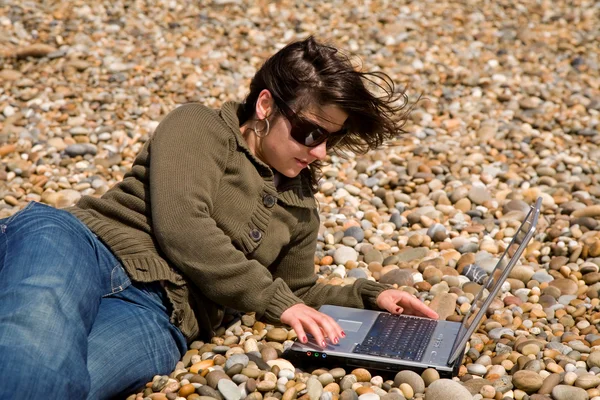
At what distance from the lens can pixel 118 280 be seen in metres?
2.87

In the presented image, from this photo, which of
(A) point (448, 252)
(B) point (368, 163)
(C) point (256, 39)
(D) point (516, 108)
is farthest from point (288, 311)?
(C) point (256, 39)

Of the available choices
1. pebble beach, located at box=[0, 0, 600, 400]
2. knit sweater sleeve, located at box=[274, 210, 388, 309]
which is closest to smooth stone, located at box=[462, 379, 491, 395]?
pebble beach, located at box=[0, 0, 600, 400]

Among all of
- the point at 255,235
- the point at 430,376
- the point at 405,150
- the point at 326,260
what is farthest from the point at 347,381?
the point at 405,150

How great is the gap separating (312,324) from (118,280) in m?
0.71

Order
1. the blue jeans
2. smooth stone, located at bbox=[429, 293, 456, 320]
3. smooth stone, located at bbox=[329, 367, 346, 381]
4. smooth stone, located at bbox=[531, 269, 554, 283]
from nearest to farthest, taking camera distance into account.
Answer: the blue jeans < smooth stone, located at bbox=[329, 367, 346, 381] < smooth stone, located at bbox=[429, 293, 456, 320] < smooth stone, located at bbox=[531, 269, 554, 283]

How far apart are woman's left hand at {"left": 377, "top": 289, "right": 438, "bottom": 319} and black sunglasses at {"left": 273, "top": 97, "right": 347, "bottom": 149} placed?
708 mm

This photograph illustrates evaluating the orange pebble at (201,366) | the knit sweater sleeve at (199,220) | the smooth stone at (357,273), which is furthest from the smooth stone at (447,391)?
the smooth stone at (357,273)

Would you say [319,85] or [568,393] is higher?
[319,85]

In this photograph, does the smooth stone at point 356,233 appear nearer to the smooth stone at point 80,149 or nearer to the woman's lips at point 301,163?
the woman's lips at point 301,163

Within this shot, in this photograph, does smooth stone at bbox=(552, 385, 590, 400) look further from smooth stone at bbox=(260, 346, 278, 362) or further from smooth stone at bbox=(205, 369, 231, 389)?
smooth stone at bbox=(205, 369, 231, 389)

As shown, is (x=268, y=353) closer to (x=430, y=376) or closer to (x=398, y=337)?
(x=398, y=337)

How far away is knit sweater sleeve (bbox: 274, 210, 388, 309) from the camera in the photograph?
11.0 ft

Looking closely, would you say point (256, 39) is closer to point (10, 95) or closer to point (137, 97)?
point (137, 97)

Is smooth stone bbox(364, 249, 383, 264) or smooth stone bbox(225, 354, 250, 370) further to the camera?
smooth stone bbox(364, 249, 383, 264)
